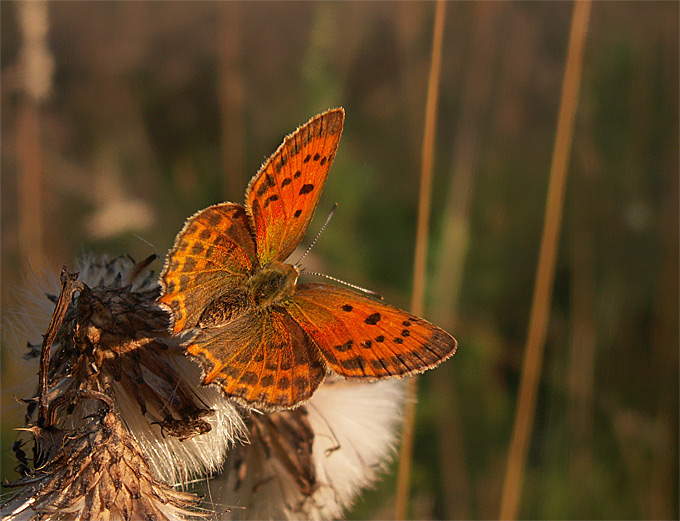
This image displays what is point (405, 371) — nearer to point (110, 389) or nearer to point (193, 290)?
point (193, 290)

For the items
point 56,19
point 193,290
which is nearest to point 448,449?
point 193,290

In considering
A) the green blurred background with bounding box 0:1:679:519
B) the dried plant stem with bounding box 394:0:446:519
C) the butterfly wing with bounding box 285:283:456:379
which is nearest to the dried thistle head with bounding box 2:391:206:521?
the butterfly wing with bounding box 285:283:456:379

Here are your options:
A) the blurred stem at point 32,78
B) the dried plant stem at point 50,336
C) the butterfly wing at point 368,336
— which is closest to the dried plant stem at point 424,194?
the butterfly wing at point 368,336

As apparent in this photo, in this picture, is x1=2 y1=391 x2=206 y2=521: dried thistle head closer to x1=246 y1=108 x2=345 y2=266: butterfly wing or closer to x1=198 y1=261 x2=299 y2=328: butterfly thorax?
x1=198 y1=261 x2=299 y2=328: butterfly thorax

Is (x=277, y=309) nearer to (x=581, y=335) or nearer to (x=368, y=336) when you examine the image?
(x=368, y=336)

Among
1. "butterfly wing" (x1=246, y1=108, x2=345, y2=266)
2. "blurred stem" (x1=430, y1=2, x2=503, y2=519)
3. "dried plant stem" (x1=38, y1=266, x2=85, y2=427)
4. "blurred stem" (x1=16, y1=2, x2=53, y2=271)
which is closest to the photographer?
"dried plant stem" (x1=38, y1=266, x2=85, y2=427)

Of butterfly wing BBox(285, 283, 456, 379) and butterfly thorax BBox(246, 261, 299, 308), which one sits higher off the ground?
butterfly thorax BBox(246, 261, 299, 308)
